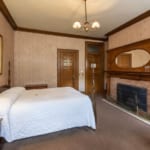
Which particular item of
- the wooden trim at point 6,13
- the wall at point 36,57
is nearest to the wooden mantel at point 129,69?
the wall at point 36,57

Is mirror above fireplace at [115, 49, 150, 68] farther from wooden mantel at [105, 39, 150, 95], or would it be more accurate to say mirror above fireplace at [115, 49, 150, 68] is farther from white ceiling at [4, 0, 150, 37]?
white ceiling at [4, 0, 150, 37]

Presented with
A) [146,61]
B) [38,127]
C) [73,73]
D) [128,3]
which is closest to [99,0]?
[128,3]

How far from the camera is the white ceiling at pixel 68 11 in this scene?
2.94 metres

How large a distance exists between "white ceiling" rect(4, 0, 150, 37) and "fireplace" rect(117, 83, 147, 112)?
223cm

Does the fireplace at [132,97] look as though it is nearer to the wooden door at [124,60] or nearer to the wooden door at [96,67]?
the wooden door at [124,60]

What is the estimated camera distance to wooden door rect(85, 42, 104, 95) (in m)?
5.91

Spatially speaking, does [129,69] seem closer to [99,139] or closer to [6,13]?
[99,139]

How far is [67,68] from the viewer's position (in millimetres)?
5535

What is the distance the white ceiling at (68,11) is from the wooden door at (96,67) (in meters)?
1.68

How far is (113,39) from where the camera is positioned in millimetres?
5086

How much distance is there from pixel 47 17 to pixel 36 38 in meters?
1.44

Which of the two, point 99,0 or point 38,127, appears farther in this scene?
point 99,0

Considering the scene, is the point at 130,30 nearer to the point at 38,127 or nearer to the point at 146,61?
the point at 146,61

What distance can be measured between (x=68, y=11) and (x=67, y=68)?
8.65 feet
